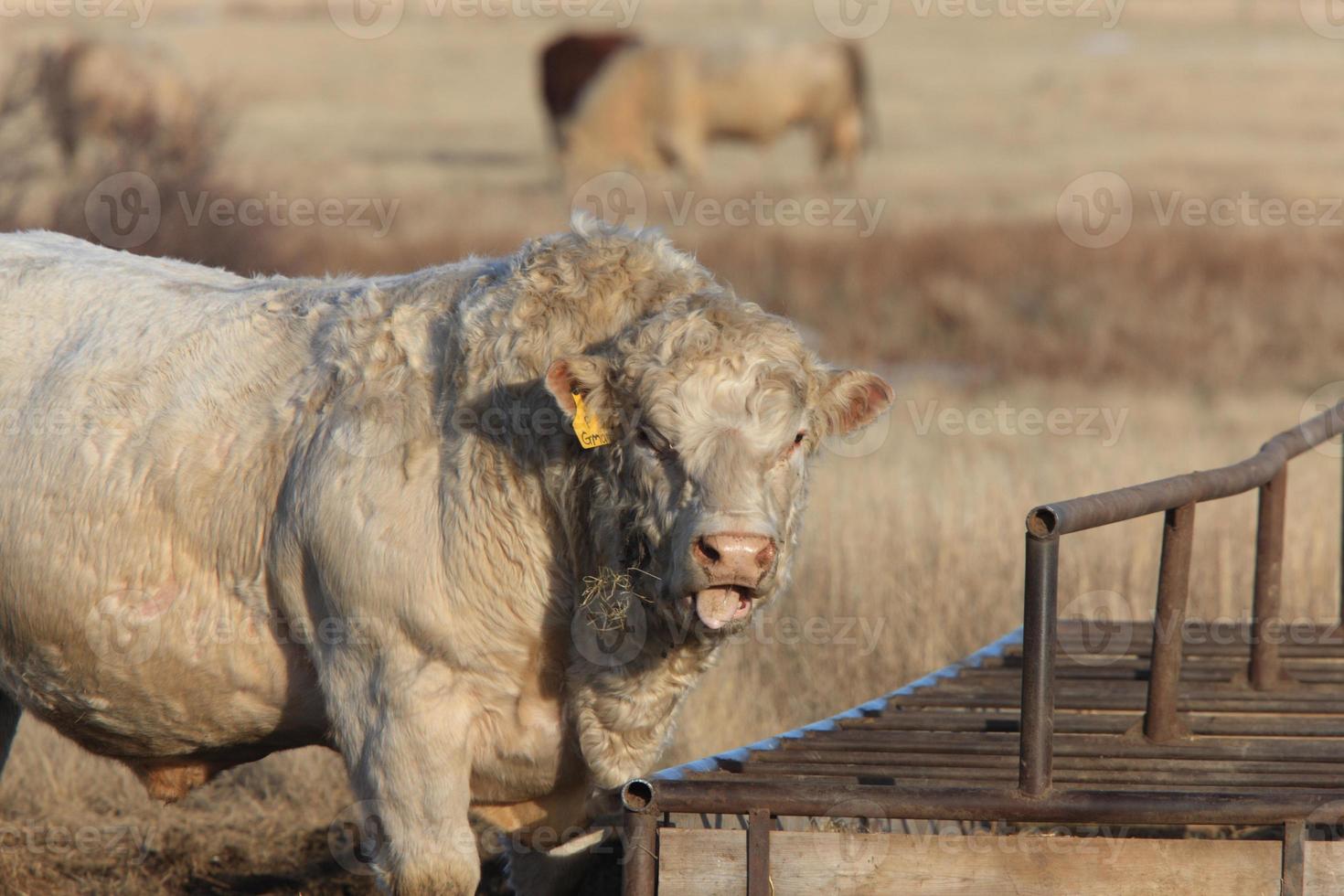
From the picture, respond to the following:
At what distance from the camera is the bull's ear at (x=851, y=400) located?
420 centimetres

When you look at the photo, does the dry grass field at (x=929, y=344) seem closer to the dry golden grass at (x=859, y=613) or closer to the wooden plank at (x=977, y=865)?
the dry golden grass at (x=859, y=613)

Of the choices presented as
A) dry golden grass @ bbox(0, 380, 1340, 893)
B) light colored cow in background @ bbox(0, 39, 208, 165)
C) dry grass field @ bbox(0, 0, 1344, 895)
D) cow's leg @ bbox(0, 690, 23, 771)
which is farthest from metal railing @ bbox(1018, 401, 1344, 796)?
light colored cow in background @ bbox(0, 39, 208, 165)

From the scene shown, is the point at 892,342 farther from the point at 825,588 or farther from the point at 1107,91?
the point at 1107,91

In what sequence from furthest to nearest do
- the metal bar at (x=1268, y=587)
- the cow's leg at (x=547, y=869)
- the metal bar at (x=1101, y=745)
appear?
the metal bar at (x=1268, y=587), the metal bar at (x=1101, y=745), the cow's leg at (x=547, y=869)

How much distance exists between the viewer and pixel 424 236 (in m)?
18.4

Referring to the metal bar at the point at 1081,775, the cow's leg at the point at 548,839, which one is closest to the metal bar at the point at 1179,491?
the metal bar at the point at 1081,775

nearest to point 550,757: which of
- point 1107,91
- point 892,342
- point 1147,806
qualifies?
point 1147,806

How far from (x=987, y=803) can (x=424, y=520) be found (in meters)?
1.51

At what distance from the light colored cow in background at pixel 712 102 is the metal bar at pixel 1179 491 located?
24.6m

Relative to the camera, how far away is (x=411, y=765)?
4.01m

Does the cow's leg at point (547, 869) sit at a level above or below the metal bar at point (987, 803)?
below

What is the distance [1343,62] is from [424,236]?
129ft

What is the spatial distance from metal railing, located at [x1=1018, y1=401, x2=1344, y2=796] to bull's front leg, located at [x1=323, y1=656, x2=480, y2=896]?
136 centimetres

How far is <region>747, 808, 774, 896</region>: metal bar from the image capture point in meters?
3.66
